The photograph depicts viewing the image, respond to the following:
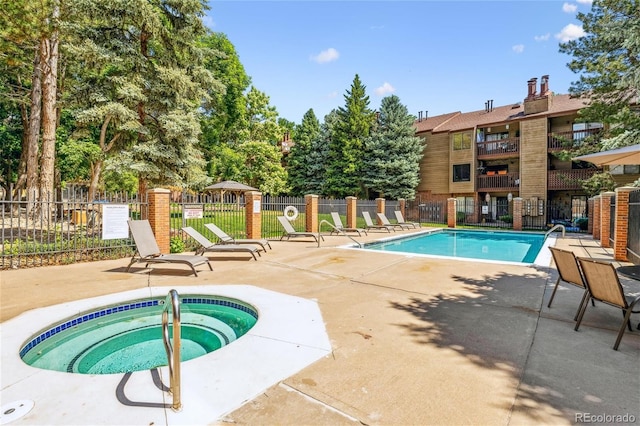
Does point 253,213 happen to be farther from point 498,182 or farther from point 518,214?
point 498,182

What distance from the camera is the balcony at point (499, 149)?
26750 mm

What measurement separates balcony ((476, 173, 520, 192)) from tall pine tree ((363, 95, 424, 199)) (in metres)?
5.43

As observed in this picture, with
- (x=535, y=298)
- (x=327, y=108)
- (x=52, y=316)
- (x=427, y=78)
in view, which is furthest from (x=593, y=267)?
(x=327, y=108)

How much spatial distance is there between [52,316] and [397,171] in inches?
1060

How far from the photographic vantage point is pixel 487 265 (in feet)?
27.5

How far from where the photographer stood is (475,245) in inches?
613

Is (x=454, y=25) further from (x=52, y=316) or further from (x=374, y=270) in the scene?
(x=52, y=316)

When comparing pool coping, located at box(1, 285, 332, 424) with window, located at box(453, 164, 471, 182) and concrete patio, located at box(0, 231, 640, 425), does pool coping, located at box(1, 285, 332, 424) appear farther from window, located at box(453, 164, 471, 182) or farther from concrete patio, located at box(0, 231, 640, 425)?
window, located at box(453, 164, 471, 182)

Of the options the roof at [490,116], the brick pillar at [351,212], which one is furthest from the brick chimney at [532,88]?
the brick pillar at [351,212]

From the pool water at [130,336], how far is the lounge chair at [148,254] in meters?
1.64

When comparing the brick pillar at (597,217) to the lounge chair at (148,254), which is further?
the brick pillar at (597,217)

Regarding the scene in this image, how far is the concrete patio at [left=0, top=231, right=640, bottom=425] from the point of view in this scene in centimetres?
250

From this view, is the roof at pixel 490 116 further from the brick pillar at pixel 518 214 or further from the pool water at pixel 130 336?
the pool water at pixel 130 336

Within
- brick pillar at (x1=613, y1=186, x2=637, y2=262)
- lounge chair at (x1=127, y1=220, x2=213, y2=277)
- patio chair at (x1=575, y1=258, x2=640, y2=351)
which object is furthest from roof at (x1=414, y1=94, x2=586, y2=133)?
lounge chair at (x1=127, y1=220, x2=213, y2=277)
